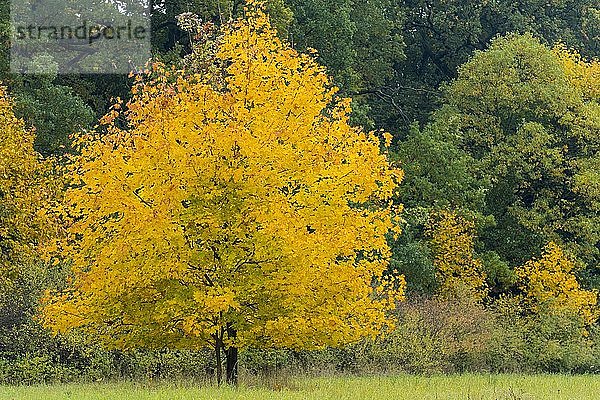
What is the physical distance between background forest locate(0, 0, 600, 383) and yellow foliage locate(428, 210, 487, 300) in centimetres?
8

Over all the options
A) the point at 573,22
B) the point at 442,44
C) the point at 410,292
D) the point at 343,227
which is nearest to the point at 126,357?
the point at 343,227

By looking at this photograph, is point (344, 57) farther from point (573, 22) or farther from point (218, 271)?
point (218, 271)

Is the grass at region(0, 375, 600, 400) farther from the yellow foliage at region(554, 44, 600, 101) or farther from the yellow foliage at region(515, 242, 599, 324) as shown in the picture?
the yellow foliage at region(554, 44, 600, 101)

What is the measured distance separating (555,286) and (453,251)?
4.18 m

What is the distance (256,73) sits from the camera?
18484 millimetres

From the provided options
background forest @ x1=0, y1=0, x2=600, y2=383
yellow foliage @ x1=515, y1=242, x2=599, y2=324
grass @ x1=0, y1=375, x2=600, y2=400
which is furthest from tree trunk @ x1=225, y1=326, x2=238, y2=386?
yellow foliage @ x1=515, y1=242, x2=599, y2=324

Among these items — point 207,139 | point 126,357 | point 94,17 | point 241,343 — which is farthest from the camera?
point 94,17

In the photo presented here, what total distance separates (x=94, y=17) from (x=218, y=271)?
82.6 ft

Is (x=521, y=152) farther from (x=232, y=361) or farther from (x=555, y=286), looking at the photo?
(x=232, y=361)

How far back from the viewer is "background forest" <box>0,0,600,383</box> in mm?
26328

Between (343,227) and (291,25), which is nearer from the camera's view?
(343,227)

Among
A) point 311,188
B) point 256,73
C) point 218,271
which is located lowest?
point 218,271

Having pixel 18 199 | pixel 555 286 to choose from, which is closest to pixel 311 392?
pixel 18 199

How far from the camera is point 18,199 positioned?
2652cm
